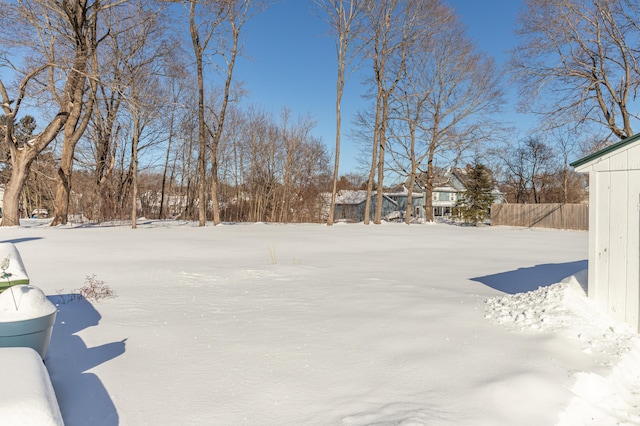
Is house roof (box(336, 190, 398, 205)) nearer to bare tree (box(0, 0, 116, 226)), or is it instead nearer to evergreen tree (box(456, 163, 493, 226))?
evergreen tree (box(456, 163, 493, 226))

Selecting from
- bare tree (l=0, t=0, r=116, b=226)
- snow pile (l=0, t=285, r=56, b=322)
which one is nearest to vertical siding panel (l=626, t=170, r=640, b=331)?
snow pile (l=0, t=285, r=56, b=322)

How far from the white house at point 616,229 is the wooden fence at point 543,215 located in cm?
2451

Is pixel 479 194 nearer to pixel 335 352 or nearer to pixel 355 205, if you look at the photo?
pixel 355 205

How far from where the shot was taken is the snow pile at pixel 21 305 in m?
2.81

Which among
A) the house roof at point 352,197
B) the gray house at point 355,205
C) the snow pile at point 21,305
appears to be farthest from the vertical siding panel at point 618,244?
the gray house at point 355,205

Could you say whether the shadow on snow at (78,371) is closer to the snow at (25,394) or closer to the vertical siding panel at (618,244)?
the snow at (25,394)

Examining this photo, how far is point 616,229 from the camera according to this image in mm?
4605

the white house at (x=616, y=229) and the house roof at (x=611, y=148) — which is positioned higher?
the house roof at (x=611, y=148)

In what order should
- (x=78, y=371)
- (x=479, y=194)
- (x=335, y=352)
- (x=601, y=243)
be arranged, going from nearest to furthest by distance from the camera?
(x=78, y=371) → (x=335, y=352) → (x=601, y=243) → (x=479, y=194)

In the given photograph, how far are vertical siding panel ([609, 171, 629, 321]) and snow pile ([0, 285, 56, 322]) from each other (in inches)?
220

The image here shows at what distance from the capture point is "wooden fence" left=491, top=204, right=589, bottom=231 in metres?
25.7

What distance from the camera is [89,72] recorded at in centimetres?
1565

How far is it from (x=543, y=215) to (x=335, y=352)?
27643 millimetres

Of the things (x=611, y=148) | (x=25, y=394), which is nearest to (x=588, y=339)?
(x=611, y=148)
